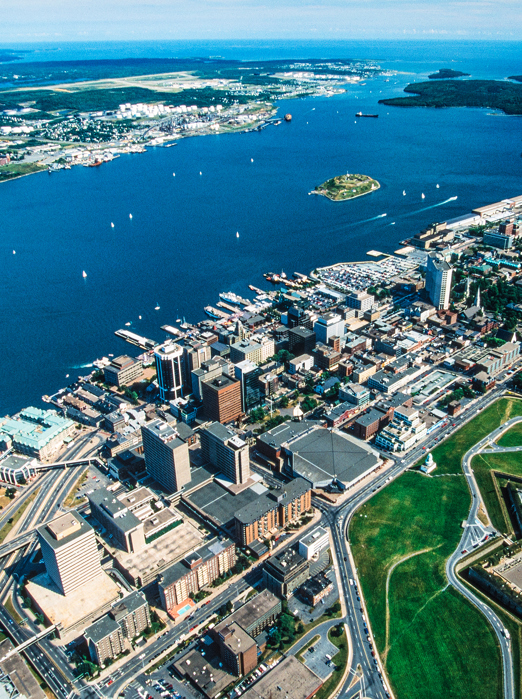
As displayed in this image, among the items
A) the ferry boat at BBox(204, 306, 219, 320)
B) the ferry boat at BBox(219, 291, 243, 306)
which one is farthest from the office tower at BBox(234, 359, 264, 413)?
the ferry boat at BBox(219, 291, 243, 306)

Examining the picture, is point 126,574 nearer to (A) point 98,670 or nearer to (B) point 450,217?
(A) point 98,670

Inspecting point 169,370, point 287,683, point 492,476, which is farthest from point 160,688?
point 492,476

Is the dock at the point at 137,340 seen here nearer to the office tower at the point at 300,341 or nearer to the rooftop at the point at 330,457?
the office tower at the point at 300,341

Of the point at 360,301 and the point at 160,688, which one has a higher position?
the point at 360,301

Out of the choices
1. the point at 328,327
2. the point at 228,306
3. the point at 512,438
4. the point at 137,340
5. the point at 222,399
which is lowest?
the point at 512,438

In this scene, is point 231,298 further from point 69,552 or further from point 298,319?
point 69,552

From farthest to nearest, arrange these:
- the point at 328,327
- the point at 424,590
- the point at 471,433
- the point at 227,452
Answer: the point at 328,327 < the point at 471,433 < the point at 227,452 < the point at 424,590

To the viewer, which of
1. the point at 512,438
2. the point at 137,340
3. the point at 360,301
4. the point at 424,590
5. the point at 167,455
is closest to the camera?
the point at 424,590
